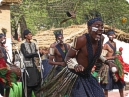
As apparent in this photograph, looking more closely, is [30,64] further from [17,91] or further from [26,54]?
[17,91]

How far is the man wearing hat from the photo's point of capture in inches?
351

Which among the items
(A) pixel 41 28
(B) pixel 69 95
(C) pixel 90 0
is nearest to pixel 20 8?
(A) pixel 41 28

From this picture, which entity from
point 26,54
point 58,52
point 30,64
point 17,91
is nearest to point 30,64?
point 30,64

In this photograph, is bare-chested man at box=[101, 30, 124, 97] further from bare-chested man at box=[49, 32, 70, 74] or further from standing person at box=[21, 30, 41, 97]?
standing person at box=[21, 30, 41, 97]

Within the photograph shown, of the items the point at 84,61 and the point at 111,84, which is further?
the point at 111,84

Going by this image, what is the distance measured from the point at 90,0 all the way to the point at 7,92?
22713 millimetres

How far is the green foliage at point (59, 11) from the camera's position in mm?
26219

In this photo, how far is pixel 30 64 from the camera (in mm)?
8961

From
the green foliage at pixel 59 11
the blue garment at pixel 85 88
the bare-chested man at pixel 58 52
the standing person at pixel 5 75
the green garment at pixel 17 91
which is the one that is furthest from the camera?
the green foliage at pixel 59 11

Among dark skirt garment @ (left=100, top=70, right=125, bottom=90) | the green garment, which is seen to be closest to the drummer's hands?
the green garment

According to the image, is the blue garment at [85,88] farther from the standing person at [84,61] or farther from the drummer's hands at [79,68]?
the drummer's hands at [79,68]

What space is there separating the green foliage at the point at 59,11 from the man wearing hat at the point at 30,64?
636 inches

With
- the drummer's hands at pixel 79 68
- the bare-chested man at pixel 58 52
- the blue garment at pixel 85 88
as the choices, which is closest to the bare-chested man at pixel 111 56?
the bare-chested man at pixel 58 52

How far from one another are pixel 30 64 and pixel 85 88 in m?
2.64
